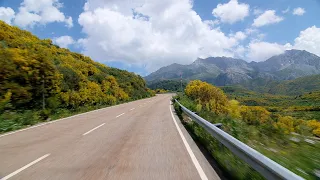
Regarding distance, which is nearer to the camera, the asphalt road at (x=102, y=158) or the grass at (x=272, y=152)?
the grass at (x=272, y=152)

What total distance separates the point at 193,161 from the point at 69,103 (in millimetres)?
23139

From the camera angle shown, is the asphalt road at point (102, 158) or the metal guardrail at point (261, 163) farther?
the asphalt road at point (102, 158)

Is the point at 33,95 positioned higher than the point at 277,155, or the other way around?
the point at 33,95

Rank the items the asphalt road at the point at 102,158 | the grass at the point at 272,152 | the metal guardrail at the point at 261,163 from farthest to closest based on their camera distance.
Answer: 1. the asphalt road at the point at 102,158
2. the grass at the point at 272,152
3. the metal guardrail at the point at 261,163

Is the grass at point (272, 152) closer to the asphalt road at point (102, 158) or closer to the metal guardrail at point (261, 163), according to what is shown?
the metal guardrail at point (261, 163)

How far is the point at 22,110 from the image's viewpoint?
1683 cm

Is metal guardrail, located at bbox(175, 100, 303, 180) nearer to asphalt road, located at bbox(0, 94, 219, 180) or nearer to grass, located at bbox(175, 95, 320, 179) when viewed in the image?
grass, located at bbox(175, 95, 320, 179)

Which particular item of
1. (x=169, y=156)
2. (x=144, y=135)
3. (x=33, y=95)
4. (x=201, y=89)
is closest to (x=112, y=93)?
(x=201, y=89)

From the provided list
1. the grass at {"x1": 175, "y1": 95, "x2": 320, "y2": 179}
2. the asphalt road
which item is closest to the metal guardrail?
the grass at {"x1": 175, "y1": 95, "x2": 320, "y2": 179}

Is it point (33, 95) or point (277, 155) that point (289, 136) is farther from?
point (33, 95)

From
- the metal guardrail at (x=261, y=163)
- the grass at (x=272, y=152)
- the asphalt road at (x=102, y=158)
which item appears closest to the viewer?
the metal guardrail at (x=261, y=163)

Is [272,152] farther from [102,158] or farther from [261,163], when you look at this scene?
[102,158]

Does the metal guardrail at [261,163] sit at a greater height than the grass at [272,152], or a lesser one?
greater

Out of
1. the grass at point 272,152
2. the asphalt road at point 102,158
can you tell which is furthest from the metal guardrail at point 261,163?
the asphalt road at point 102,158
